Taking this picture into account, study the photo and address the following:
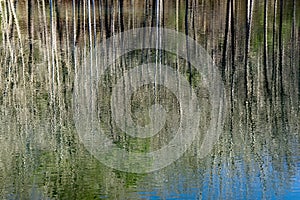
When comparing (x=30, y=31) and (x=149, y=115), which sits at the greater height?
(x=30, y=31)

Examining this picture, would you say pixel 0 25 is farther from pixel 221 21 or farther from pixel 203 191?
pixel 203 191

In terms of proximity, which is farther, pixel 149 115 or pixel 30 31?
pixel 30 31

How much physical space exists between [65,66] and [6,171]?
12755 millimetres

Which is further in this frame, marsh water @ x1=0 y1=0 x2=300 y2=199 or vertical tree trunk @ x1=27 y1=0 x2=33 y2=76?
vertical tree trunk @ x1=27 y1=0 x2=33 y2=76

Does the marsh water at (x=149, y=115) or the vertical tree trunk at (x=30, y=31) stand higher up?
the vertical tree trunk at (x=30, y=31)

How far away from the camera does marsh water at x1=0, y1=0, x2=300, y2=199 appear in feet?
51.4

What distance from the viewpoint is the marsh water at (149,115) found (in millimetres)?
15680

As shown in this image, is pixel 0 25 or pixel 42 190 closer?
pixel 42 190

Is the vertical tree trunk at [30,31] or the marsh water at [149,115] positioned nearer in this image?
the marsh water at [149,115]

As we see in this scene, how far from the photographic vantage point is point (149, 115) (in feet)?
71.9

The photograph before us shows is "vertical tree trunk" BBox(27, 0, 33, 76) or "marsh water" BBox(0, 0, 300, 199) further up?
"vertical tree trunk" BBox(27, 0, 33, 76)

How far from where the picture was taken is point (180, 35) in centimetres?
3684

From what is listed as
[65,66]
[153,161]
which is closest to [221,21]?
[65,66]

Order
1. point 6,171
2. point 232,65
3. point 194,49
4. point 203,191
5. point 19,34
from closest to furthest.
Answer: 1. point 203,191
2. point 6,171
3. point 232,65
4. point 194,49
5. point 19,34
